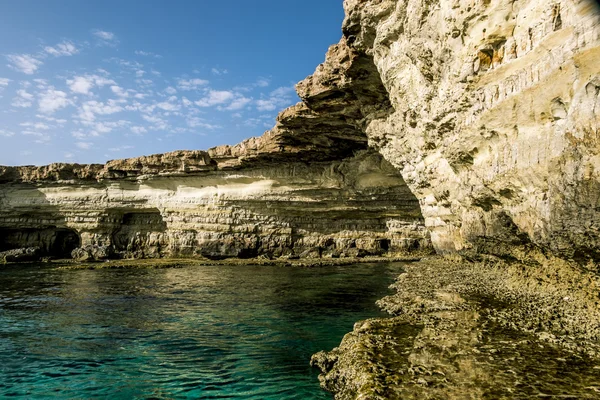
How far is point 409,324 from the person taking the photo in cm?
745

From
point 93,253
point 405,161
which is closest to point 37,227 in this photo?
point 93,253

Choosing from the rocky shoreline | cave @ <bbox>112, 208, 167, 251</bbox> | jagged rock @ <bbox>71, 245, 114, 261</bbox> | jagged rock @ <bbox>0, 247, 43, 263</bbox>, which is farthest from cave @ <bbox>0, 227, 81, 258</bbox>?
the rocky shoreline

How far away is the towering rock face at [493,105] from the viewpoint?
21.5 feet

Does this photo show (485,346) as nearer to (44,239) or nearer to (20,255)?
(20,255)

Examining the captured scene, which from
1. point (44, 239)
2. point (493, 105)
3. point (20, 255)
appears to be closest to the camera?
point (493, 105)

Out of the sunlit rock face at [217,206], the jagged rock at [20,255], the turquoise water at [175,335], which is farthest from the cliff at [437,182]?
the jagged rock at [20,255]

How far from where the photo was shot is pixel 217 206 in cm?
3027

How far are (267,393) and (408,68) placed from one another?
12.9 m

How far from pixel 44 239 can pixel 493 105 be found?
38413 mm

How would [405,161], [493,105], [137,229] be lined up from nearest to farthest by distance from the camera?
[493,105] < [405,161] < [137,229]

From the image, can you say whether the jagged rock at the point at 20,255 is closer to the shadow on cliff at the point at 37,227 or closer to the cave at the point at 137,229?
the shadow on cliff at the point at 37,227

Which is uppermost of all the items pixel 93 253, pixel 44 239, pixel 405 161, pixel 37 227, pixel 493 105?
pixel 493 105

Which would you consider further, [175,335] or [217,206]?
[217,206]

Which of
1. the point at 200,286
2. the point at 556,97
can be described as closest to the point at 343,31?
the point at 556,97
